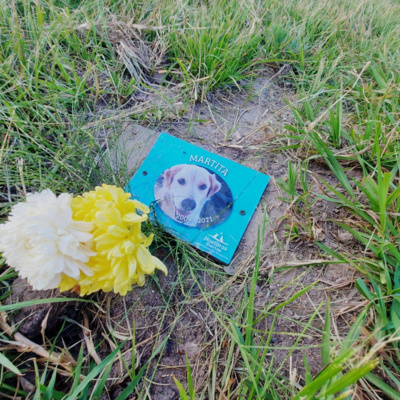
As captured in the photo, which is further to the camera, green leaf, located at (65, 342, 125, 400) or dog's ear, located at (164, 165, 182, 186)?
dog's ear, located at (164, 165, 182, 186)

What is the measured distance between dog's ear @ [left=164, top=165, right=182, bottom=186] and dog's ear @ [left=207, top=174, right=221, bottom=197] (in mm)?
107

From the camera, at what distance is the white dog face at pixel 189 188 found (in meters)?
0.95

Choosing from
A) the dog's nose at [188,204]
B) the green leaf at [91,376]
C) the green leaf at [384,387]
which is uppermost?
the green leaf at [384,387]

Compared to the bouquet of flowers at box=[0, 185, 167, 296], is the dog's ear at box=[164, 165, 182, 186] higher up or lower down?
lower down

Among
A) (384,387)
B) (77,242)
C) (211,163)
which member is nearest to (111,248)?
(77,242)

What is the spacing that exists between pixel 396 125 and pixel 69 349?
3.69 ft

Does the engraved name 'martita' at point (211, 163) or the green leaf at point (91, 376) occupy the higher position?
the engraved name 'martita' at point (211, 163)

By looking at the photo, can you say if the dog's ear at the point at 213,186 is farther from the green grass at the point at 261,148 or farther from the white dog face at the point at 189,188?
the green grass at the point at 261,148

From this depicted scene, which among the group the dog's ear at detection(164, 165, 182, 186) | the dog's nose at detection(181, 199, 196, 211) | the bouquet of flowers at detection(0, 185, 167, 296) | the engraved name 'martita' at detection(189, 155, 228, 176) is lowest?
the dog's nose at detection(181, 199, 196, 211)

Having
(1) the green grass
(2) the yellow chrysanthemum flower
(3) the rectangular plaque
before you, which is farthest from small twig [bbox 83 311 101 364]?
(3) the rectangular plaque

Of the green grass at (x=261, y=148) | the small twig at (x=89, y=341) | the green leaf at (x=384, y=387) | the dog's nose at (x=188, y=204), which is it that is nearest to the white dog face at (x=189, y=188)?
the dog's nose at (x=188, y=204)

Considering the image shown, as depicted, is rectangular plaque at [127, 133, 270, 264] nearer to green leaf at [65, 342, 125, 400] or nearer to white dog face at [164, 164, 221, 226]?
white dog face at [164, 164, 221, 226]

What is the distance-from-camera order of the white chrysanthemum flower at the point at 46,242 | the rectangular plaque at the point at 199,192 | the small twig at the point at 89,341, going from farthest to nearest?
the rectangular plaque at the point at 199,192
the small twig at the point at 89,341
the white chrysanthemum flower at the point at 46,242

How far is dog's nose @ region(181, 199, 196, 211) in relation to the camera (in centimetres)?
96
